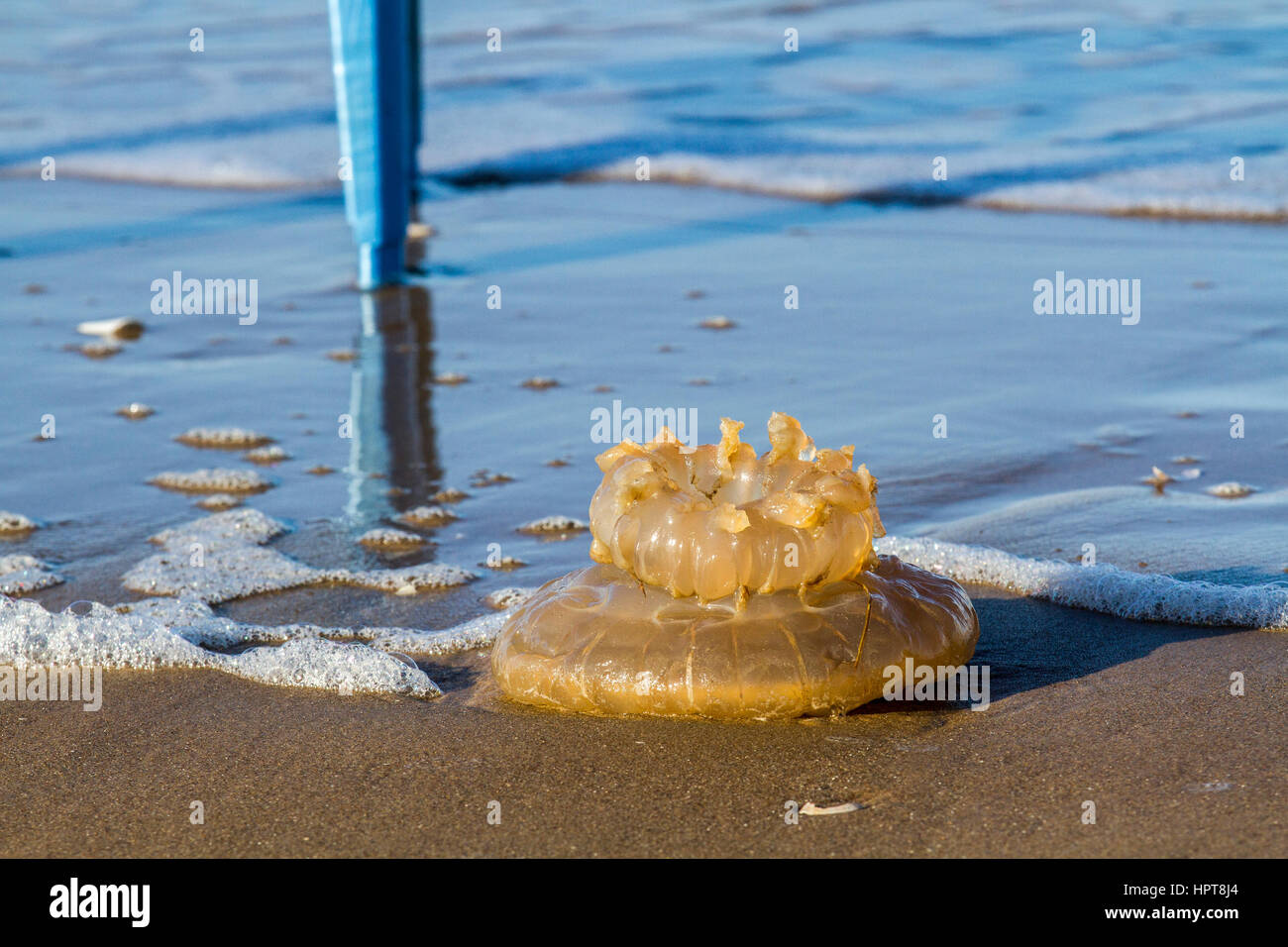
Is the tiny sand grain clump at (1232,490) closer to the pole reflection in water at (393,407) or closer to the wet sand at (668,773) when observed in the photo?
the wet sand at (668,773)

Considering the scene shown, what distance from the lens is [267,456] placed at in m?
4.73

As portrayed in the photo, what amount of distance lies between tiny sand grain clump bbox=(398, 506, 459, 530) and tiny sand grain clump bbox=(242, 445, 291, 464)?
70 cm

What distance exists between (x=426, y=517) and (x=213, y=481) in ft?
2.54

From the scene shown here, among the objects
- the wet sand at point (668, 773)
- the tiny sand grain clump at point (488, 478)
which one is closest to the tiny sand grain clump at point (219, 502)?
the tiny sand grain clump at point (488, 478)

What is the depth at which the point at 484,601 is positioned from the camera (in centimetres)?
361

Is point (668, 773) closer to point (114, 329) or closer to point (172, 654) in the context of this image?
point (172, 654)

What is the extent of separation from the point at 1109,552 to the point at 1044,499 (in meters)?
0.44

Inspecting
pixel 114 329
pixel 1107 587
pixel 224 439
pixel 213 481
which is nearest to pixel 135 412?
pixel 224 439

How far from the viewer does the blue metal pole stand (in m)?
6.16

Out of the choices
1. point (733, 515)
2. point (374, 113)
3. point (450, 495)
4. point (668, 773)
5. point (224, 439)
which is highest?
point (374, 113)

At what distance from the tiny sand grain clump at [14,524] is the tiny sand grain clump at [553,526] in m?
1.39

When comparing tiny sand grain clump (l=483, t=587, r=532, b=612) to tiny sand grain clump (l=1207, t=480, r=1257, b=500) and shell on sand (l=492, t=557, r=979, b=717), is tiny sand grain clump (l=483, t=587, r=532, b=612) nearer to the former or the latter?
shell on sand (l=492, t=557, r=979, b=717)

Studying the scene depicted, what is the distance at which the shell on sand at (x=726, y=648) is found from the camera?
270 cm
